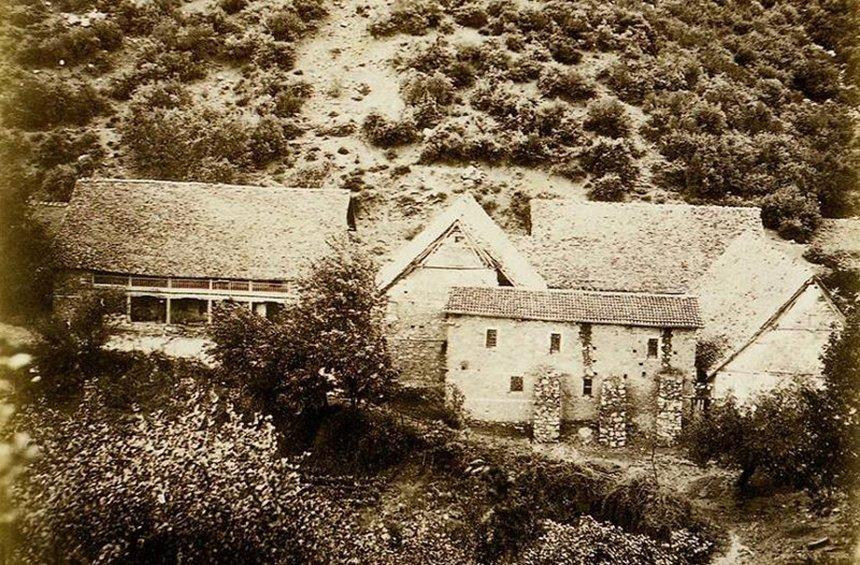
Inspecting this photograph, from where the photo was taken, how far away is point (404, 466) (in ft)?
41.3

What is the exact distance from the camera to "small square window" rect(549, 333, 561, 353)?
13883 millimetres

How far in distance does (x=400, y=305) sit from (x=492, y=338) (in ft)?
6.68

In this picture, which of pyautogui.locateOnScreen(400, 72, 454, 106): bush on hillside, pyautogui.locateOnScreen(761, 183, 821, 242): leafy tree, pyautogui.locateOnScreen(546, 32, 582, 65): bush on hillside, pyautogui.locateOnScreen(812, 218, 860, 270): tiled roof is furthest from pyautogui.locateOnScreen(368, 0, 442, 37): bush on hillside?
pyautogui.locateOnScreen(812, 218, 860, 270): tiled roof

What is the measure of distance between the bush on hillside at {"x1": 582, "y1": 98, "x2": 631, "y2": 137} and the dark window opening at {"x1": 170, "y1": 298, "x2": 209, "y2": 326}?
1210cm

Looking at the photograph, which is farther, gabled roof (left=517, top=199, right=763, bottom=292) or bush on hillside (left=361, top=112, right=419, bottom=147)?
bush on hillside (left=361, top=112, right=419, bottom=147)

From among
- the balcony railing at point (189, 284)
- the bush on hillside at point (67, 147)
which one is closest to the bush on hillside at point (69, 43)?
the bush on hillside at point (67, 147)

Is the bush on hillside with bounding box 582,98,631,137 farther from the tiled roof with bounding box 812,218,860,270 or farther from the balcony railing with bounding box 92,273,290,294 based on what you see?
the balcony railing with bounding box 92,273,290,294

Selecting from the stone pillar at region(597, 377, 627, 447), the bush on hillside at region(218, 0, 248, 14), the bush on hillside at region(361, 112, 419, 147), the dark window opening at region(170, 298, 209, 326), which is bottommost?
the stone pillar at region(597, 377, 627, 447)

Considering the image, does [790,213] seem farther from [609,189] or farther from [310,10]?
[310,10]

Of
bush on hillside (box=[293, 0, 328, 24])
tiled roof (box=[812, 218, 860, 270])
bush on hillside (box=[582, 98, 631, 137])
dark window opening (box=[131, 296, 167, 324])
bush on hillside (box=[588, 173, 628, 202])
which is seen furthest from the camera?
bush on hillside (box=[582, 98, 631, 137])

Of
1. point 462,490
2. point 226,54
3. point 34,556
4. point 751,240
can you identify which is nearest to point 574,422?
point 462,490

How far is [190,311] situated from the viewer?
12977mm

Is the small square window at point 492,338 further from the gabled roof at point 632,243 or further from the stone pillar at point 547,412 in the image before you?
the gabled roof at point 632,243

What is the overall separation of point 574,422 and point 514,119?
1075 cm
